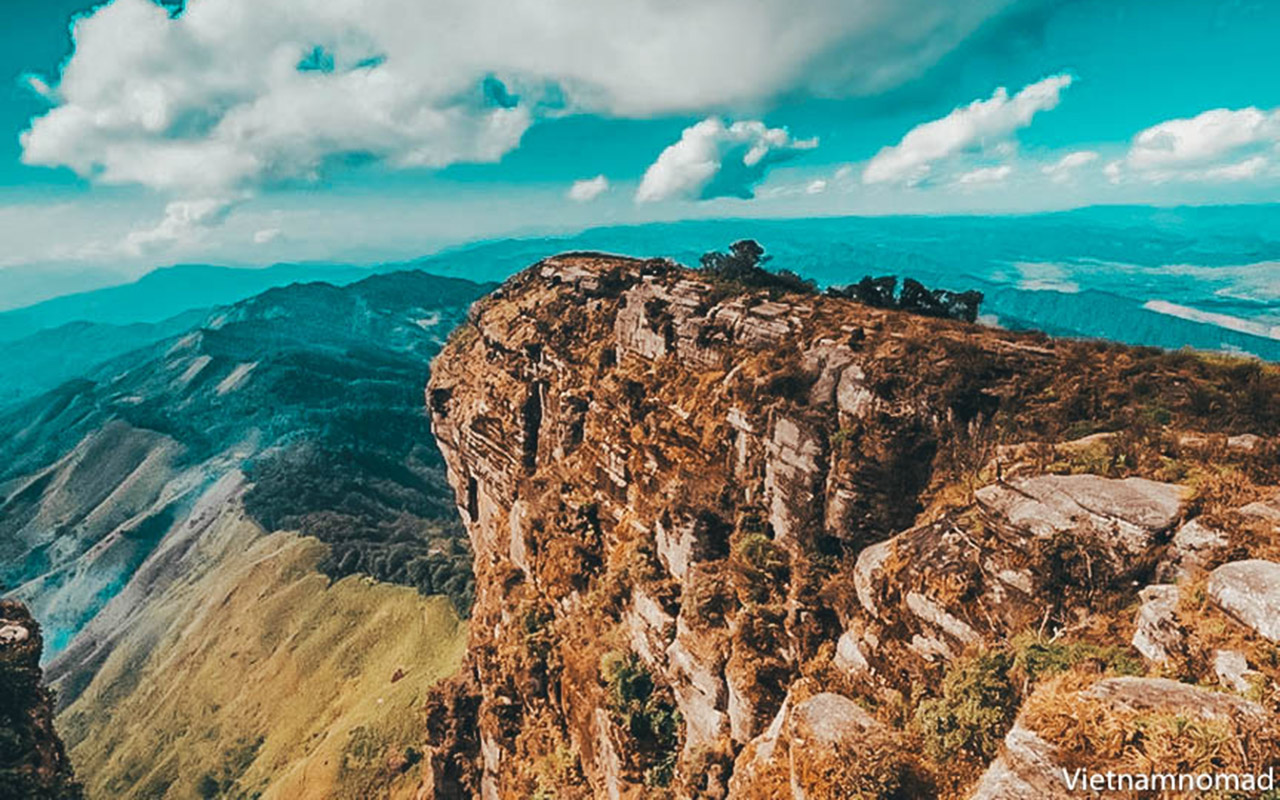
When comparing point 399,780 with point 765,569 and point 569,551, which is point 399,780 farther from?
point 765,569

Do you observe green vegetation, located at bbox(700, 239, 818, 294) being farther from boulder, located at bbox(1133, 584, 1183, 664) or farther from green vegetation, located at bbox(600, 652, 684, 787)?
boulder, located at bbox(1133, 584, 1183, 664)

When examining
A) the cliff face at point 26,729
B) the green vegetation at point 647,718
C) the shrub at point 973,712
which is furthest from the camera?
the cliff face at point 26,729

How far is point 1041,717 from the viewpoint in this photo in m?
11.9

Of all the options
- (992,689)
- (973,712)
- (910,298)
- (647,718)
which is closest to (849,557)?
(992,689)

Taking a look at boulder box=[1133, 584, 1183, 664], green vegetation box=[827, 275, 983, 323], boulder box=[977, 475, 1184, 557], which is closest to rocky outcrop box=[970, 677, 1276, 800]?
boulder box=[1133, 584, 1183, 664]

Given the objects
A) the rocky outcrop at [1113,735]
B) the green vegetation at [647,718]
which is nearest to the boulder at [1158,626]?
the rocky outcrop at [1113,735]

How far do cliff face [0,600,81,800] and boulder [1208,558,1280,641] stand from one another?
63962mm

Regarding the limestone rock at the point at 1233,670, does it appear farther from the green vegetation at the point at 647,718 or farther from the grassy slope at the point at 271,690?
the grassy slope at the point at 271,690

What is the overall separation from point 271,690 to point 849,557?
463 ft

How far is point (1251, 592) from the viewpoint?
13.6 m

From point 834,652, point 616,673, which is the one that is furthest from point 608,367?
point 834,652

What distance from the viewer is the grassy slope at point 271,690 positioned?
302 feet

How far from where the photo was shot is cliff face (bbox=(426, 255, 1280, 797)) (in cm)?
1511

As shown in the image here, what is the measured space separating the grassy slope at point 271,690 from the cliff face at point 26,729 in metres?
41.0
